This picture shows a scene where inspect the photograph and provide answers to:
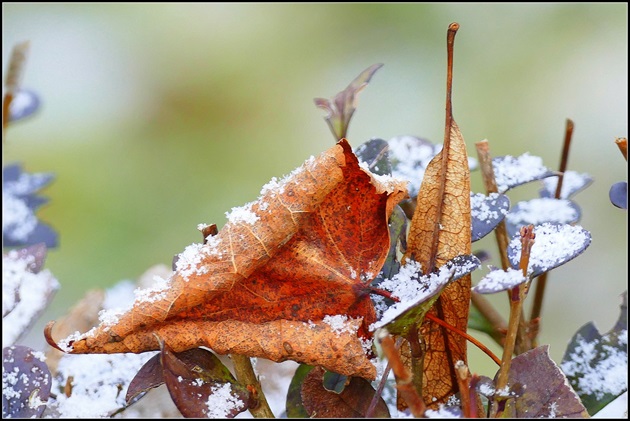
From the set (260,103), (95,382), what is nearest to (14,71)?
(95,382)

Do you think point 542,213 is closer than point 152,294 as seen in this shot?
No

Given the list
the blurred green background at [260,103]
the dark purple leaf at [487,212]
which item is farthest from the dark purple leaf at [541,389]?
the blurred green background at [260,103]

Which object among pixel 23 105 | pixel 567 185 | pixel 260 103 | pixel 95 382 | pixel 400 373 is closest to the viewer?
pixel 400 373

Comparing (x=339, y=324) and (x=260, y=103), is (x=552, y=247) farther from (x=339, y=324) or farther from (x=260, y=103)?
(x=260, y=103)

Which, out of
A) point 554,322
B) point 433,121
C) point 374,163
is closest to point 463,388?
point 374,163

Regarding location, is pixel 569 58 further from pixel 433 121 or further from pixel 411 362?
pixel 411 362

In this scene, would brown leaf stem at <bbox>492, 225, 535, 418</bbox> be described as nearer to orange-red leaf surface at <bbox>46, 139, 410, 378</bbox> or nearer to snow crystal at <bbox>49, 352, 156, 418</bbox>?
orange-red leaf surface at <bbox>46, 139, 410, 378</bbox>

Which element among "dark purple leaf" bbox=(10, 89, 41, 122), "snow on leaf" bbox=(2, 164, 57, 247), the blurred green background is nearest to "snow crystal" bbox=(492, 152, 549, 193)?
"snow on leaf" bbox=(2, 164, 57, 247)
